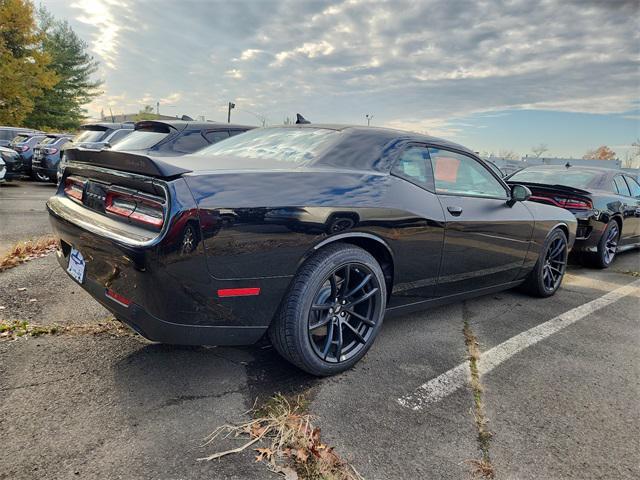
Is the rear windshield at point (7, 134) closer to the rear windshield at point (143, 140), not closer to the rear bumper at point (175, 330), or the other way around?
the rear windshield at point (143, 140)

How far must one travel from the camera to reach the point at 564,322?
3615 millimetres

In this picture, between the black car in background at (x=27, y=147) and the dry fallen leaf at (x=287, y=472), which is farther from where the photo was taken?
the black car in background at (x=27, y=147)

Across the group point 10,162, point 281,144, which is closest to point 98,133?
point 10,162

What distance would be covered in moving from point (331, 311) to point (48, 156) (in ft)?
39.3

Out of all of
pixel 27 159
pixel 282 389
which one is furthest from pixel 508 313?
pixel 27 159

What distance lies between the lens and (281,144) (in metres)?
2.83

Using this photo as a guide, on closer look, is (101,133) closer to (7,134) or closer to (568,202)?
(7,134)

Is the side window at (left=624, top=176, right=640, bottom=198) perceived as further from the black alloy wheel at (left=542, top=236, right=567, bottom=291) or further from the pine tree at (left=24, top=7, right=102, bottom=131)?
the pine tree at (left=24, top=7, right=102, bottom=131)

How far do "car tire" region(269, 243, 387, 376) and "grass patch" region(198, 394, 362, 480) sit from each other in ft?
1.01

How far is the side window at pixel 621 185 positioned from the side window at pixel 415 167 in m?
4.58

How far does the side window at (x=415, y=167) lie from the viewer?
275cm

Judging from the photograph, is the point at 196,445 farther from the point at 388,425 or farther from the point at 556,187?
the point at 556,187

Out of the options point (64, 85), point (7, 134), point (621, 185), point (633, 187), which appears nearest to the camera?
point (621, 185)

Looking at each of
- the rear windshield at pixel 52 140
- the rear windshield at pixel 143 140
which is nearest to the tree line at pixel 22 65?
the rear windshield at pixel 52 140
